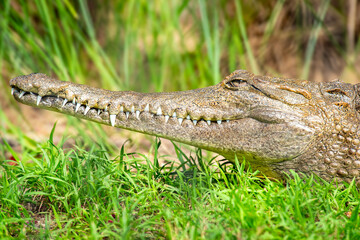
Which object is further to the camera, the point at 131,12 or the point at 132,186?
the point at 131,12

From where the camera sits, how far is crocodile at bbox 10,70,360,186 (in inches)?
114

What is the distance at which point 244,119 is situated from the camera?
3012 mm

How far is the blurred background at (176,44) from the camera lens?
5570 millimetres

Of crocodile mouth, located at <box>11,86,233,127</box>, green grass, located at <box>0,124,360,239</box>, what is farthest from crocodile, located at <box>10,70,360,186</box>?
→ green grass, located at <box>0,124,360,239</box>

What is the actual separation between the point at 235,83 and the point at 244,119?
1.07 feet

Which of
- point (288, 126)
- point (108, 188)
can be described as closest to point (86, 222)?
point (108, 188)

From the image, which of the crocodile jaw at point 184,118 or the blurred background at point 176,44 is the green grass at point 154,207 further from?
the blurred background at point 176,44

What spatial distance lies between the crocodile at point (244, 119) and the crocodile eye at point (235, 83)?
91 millimetres

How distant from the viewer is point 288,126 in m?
2.91

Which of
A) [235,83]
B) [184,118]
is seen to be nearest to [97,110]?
[184,118]

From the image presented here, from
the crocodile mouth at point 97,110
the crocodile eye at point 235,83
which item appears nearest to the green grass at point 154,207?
the crocodile mouth at point 97,110

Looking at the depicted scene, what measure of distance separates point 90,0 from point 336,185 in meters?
5.84

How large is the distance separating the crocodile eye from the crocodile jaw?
0.25 metres

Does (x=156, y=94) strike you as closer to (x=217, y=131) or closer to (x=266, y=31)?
(x=217, y=131)
